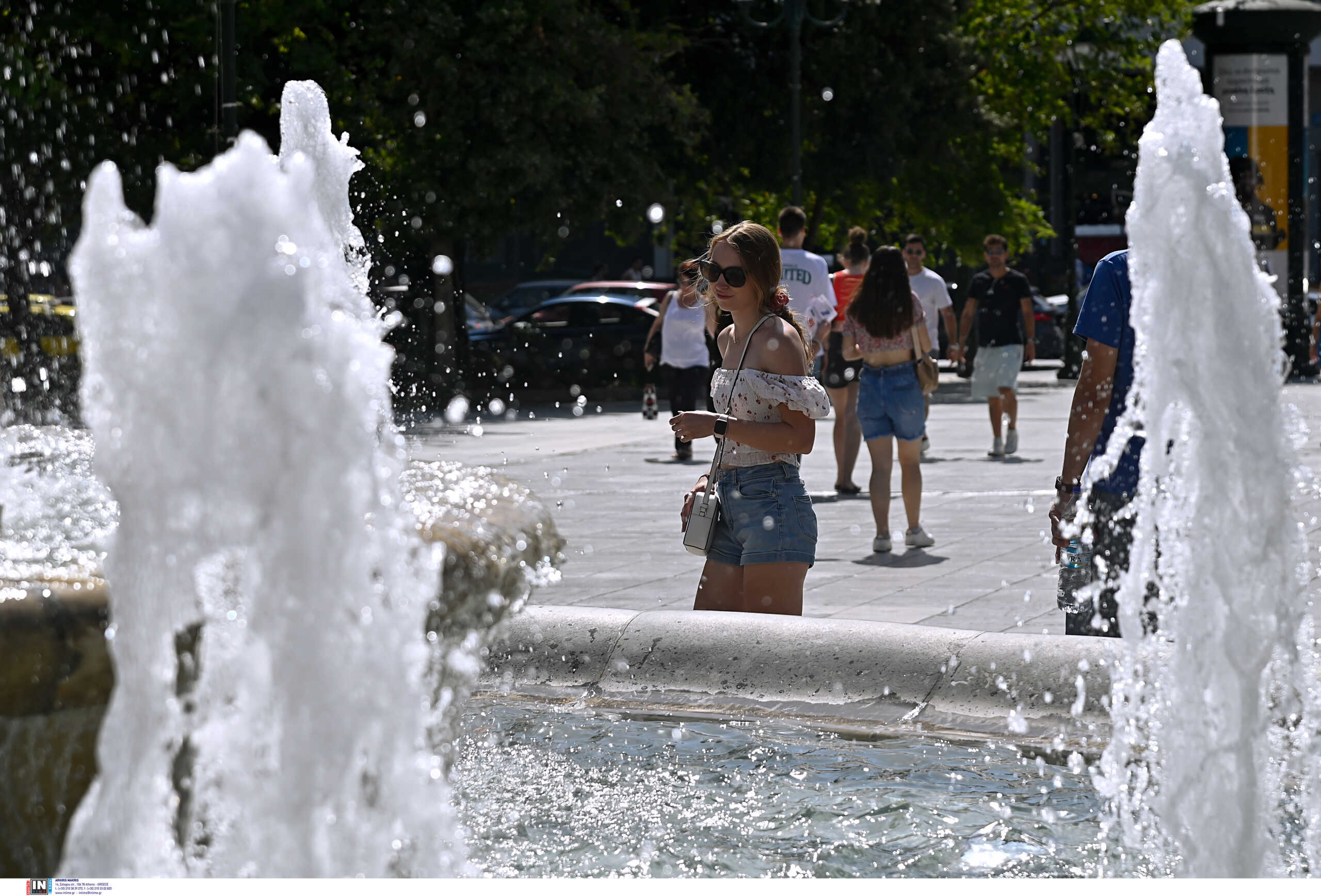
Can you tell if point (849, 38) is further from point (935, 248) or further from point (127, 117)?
point (127, 117)

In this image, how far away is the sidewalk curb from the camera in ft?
15.9

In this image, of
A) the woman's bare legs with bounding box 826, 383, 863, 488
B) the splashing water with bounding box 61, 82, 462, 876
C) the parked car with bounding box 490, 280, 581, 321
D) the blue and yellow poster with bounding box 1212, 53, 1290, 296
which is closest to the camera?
the splashing water with bounding box 61, 82, 462, 876

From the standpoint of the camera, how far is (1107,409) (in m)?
4.56

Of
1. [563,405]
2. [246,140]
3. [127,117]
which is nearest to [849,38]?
[563,405]

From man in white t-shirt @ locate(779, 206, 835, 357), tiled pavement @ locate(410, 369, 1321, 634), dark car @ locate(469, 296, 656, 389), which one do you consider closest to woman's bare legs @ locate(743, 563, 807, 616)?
tiled pavement @ locate(410, 369, 1321, 634)

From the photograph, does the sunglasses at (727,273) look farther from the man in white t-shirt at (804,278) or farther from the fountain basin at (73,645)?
the man in white t-shirt at (804,278)

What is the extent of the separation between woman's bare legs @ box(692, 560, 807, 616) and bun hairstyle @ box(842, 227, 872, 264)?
25.8 ft

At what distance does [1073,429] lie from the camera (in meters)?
4.60

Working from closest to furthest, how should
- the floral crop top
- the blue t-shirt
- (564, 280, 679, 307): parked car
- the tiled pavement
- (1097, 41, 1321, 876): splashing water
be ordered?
(1097, 41, 1321, 876): splashing water, the blue t-shirt, the tiled pavement, the floral crop top, (564, 280, 679, 307): parked car

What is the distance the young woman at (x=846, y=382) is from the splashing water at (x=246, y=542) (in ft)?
25.2

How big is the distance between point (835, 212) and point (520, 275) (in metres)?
27.1

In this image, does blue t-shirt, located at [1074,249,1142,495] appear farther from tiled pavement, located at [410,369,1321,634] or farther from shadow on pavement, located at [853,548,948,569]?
shadow on pavement, located at [853,548,948,569]

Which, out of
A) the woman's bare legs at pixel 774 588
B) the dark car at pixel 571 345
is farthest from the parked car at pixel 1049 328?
the woman's bare legs at pixel 774 588

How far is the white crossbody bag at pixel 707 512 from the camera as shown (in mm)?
5500
